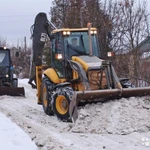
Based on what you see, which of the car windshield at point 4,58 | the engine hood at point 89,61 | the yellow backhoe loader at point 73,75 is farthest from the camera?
the car windshield at point 4,58

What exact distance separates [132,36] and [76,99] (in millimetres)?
9987

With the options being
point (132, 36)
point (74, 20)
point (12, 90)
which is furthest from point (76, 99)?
point (74, 20)

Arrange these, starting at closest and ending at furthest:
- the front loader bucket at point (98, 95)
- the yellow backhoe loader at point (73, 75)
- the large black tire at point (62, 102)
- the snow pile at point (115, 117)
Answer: the snow pile at point (115, 117) → the front loader bucket at point (98, 95) → the yellow backhoe loader at point (73, 75) → the large black tire at point (62, 102)

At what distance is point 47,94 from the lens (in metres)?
9.88

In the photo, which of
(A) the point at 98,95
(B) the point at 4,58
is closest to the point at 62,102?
(A) the point at 98,95

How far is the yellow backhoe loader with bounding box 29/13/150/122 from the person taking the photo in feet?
26.6

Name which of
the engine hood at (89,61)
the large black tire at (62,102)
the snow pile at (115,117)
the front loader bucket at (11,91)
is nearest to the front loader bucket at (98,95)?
the snow pile at (115,117)

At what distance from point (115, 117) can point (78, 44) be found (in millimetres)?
2846

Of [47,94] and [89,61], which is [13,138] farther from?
[47,94]

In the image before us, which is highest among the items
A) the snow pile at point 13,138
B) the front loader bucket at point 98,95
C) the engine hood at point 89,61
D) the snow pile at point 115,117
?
the engine hood at point 89,61

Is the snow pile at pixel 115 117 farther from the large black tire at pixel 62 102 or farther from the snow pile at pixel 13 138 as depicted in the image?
the snow pile at pixel 13 138

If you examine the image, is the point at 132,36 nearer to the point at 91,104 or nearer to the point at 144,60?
the point at 144,60

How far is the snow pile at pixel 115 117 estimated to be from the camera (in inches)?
285

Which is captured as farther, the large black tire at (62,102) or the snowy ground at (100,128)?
the large black tire at (62,102)
